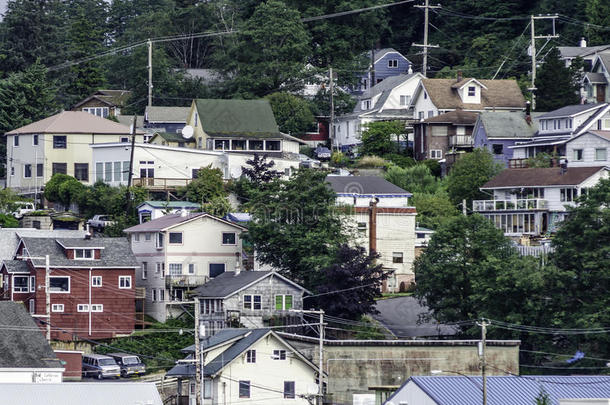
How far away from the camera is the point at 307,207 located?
259ft

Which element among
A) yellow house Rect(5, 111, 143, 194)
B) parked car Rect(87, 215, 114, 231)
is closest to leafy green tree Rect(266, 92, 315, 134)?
yellow house Rect(5, 111, 143, 194)

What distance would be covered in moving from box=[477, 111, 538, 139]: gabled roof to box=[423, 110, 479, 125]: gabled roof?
2.26m

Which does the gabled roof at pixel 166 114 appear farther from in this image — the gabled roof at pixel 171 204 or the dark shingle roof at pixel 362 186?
the dark shingle roof at pixel 362 186

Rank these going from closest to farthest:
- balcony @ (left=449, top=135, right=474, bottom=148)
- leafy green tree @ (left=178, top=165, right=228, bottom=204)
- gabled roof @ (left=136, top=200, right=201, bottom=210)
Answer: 1. gabled roof @ (left=136, top=200, right=201, bottom=210)
2. leafy green tree @ (left=178, top=165, right=228, bottom=204)
3. balcony @ (left=449, top=135, right=474, bottom=148)

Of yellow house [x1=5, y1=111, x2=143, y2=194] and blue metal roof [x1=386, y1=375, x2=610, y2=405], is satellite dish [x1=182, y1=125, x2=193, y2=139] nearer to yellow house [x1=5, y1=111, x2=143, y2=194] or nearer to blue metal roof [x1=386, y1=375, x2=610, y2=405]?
yellow house [x1=5, y1=111, x2=143, y2=194]

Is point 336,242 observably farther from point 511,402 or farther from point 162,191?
point 511,402

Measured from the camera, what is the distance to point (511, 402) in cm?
5341

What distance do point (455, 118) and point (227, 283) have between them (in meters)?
31.2

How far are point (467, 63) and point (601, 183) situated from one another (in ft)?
174

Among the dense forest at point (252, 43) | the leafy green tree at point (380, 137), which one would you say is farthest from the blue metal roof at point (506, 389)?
the dense forest at point (252, 43)

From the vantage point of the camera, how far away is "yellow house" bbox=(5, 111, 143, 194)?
328ft

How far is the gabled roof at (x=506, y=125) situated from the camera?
9831cm

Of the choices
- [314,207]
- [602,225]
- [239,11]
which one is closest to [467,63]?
[239,11]

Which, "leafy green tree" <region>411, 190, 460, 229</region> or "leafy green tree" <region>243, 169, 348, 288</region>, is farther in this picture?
"leafy green tree" <region>411, 190, 460, 229</region>
